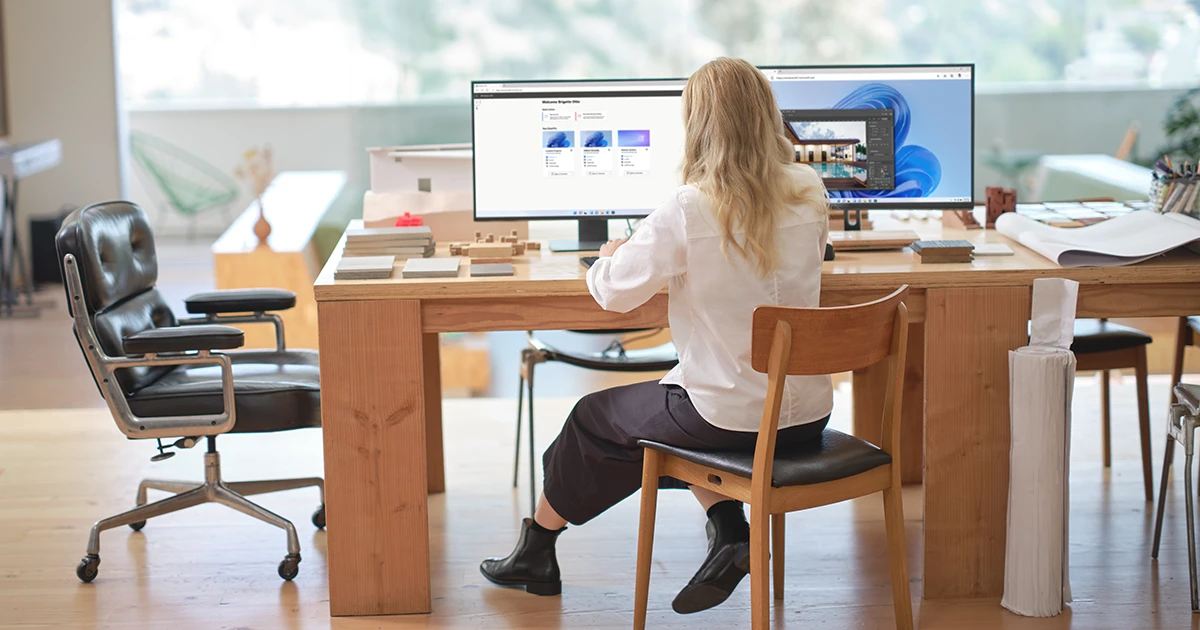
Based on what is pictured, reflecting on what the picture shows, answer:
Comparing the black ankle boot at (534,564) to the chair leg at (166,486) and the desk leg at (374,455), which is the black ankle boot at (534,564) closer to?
the desk leg at (374,455)

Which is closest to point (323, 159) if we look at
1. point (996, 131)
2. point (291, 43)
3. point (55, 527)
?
point (291, 43)

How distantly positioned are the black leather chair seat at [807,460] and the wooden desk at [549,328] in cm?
31

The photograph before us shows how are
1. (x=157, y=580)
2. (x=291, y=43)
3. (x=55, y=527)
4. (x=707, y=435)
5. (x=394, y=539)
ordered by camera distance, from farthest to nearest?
(x=291, y=43) → (x=55, y=527) → (x=157, y=580) → (x=394, y=539) → (x=707, y=435)

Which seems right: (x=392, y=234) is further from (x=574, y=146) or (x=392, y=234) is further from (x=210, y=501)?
(x=210, y=501)

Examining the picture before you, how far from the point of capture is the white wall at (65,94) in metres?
6.61

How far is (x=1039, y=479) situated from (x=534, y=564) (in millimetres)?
1016

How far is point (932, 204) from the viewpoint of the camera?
287cm

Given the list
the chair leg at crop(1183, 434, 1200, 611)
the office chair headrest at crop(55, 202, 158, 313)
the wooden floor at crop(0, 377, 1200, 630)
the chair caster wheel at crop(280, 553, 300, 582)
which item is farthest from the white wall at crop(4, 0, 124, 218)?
the chair leg at crop(1183, 434, 1200, 611)

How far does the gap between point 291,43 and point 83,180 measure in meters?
1.34

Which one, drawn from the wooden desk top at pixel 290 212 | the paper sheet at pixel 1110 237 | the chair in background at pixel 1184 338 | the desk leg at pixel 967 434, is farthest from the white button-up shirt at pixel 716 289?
the wooden desk top at pixel 290 212

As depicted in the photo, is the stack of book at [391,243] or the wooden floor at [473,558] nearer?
the wooden floor at [473,558]

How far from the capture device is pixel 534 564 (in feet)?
8.56

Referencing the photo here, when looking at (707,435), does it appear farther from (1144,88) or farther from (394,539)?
(1144,88)

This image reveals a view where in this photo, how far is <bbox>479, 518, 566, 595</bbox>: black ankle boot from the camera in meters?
2.61
